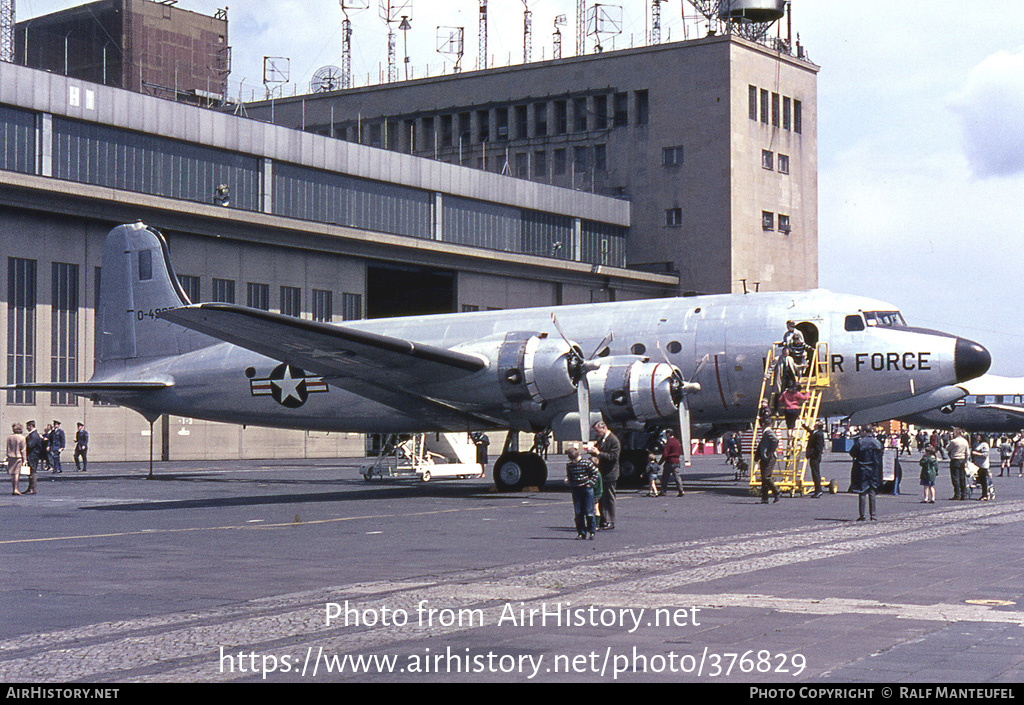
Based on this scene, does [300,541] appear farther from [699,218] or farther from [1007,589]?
[699,218]

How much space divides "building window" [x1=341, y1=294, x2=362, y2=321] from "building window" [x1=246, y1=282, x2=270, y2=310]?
490cm

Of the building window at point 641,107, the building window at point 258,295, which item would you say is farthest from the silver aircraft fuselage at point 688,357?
the building window at point 641,107

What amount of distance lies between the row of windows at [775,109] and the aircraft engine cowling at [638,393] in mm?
50277

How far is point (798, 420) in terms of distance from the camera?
2638 centimetres

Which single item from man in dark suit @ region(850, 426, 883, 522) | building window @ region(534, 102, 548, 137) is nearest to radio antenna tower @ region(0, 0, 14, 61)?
building window @ region(534, 102, 548, 137)

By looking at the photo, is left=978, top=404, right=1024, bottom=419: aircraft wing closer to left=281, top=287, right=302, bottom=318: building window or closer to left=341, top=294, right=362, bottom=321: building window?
left=341, top=294, right=362, bottom=321: building window

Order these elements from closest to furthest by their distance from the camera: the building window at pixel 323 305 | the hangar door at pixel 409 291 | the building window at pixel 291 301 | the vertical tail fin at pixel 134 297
A: the vertical tail fin at pixel 134 297
the building window at pixel 291 301
the building window at pixel 323 305
the hangar door at pixel 409 291

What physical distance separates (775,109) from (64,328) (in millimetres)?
47857

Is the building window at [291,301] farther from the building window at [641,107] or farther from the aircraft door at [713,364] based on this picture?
the aircraft door at [713,364]

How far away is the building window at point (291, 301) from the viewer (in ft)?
185

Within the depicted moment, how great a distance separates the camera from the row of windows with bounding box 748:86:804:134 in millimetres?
72875

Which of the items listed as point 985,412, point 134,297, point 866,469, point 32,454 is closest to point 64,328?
point 134,297

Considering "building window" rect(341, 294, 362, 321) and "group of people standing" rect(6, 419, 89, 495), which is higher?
"building window" rect(341, 294, 362, 321)

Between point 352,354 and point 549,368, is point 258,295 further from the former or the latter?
point 549,368
